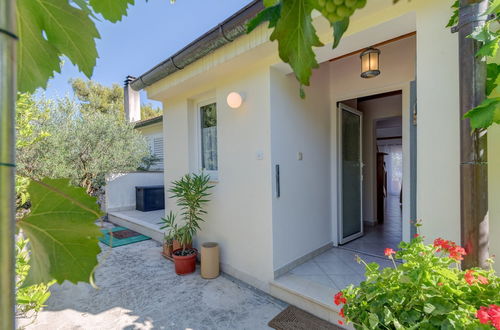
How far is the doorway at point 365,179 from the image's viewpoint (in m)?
4.52

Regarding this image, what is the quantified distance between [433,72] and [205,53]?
260 cm

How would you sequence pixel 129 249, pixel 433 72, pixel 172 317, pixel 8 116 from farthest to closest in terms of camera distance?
1. pixel 129 249
2. pixel 172 317
3. pixel 433 72
4. pixel 8 116

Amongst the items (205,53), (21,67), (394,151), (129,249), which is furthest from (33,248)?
(394,151)

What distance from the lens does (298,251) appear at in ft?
12.2

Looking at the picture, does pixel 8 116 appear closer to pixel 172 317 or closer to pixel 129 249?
pixel 172 317

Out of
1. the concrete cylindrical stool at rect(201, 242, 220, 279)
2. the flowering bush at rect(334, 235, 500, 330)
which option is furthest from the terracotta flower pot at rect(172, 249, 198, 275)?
the flowering bush at rect(334, 235, 500, 330)

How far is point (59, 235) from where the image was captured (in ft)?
1.52

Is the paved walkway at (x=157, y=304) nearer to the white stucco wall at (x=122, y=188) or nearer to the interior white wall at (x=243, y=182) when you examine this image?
the interior white wall at (x=243, y=182)

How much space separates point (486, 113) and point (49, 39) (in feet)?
6.44

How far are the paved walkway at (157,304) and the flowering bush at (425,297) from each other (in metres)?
1.67

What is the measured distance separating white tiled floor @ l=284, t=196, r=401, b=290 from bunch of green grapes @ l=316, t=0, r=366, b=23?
258cm

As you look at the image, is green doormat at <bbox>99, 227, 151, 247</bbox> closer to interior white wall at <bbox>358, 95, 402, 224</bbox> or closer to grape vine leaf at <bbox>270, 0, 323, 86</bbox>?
interior white wall at <bbox>358, 95, 402, 224</bbox>

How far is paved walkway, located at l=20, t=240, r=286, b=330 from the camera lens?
2738 mm

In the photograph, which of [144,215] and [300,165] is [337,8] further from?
[144,215]
